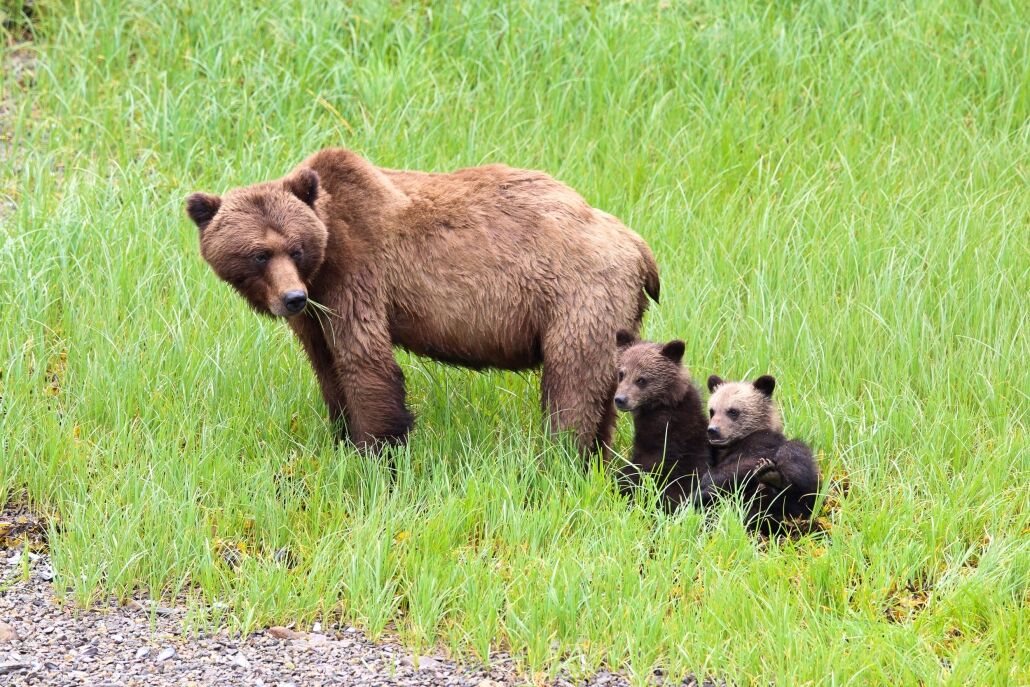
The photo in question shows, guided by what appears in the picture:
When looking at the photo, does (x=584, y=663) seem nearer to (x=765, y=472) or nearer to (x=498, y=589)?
(x=498, y=589)

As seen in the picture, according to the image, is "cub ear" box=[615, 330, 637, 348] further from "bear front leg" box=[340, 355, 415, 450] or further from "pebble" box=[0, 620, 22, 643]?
"pebble" box=[0, 620, 22, 643]

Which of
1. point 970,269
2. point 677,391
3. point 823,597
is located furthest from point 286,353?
point 970,269

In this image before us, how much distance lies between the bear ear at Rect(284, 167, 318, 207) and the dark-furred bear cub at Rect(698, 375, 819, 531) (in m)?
2.10

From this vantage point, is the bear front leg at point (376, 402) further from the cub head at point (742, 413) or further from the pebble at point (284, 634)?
the cub head at point (742, 413)

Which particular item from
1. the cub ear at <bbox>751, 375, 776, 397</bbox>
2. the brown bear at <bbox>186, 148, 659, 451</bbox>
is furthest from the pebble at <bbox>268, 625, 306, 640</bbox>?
the cub ear at <bbox>751, 375, 776, 397</bbox>

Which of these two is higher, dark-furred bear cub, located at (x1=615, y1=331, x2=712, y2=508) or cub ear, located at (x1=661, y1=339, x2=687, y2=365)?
cub ear, located at (x1=661, y1=339, x2=687, y2=365)

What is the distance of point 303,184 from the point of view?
5.94 m

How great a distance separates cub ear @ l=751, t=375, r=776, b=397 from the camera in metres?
5.75

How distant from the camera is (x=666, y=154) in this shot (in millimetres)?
8750

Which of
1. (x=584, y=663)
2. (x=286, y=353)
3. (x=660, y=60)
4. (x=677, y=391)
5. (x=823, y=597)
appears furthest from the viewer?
(x=660, y=60)

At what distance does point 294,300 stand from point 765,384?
214 centimetres

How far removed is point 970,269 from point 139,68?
616 cm

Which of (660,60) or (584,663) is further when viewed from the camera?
(660,60)

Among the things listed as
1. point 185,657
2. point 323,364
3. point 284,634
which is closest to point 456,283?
point 323,364
